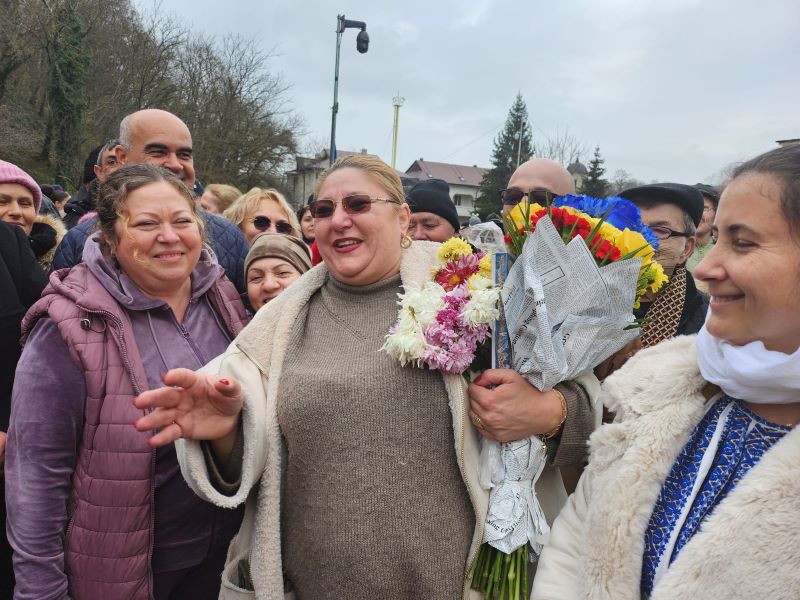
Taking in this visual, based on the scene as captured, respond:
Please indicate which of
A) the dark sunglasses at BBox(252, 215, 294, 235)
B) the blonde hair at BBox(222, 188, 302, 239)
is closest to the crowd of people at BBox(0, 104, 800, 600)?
the dark sunglasses at BBox(252, 215, 294, 235)

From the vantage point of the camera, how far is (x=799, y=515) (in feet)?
3.84

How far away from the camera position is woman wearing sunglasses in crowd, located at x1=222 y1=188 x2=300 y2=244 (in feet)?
13.4

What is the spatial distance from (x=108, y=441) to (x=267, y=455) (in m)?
0.59

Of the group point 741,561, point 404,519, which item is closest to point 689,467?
point 741,561

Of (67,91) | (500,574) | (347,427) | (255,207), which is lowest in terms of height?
(500,574)

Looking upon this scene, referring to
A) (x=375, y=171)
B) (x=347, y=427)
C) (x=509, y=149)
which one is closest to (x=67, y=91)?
(x=375, y=171)

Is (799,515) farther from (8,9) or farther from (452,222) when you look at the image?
(8,9)

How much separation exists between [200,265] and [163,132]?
1295 mm

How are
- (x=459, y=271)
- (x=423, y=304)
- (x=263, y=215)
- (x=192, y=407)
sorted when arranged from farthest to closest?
(x=263, y=215)
(x=459, y=271)
(x=423, y=304)
(x=192, y=407)

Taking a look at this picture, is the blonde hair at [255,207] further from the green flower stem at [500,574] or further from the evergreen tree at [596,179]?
the evergreen tree at [596,179]

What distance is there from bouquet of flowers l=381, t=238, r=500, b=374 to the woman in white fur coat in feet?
1.53

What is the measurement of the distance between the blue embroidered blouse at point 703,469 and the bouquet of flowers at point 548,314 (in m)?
0.41

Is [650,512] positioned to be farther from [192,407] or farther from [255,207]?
[255,207]

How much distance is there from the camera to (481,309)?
1799mm
